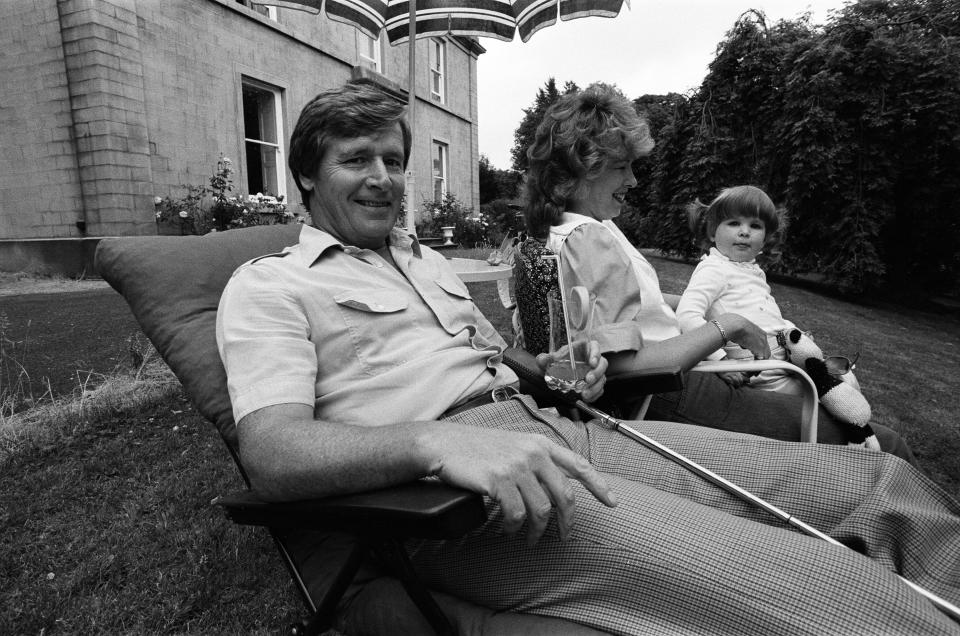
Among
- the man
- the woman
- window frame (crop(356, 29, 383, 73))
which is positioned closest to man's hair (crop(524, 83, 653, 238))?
the woman

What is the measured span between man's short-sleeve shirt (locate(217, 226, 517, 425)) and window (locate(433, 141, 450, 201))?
13219 mm

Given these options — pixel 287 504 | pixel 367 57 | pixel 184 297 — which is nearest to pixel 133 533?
pixel 184 297

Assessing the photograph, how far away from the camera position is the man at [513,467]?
0.94 meters

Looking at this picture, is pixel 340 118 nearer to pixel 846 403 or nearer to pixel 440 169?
pixel 846 403

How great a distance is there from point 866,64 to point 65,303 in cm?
1343

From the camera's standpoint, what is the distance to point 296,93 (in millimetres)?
9820

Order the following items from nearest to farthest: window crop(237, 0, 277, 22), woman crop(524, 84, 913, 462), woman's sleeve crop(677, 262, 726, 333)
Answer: woman crop(524, 84, 913, 462), woman's sleeve crop(677, 262, 726, 333), window crop(237, 0, 277, 22)

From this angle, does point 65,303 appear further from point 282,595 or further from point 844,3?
point 844,3

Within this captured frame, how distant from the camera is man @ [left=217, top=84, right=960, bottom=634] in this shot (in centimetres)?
94

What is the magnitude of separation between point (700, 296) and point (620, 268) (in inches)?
34.5

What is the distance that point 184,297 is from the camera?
1578mm

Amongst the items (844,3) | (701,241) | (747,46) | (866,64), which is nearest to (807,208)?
(866,64)

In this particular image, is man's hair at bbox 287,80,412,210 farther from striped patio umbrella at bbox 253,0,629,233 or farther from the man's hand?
striped patio umbrella at bbox 253,0,629,233

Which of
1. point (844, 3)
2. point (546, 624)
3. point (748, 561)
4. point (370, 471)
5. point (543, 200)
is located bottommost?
point (546, 624)
